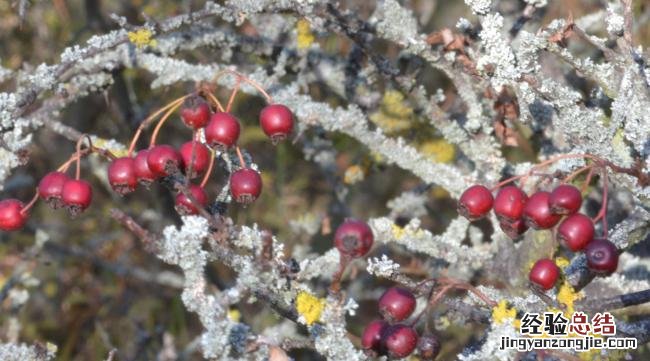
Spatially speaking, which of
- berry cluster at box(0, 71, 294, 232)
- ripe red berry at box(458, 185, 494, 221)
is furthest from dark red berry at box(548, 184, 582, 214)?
berry cluster at box(0, 71, 294, 232)

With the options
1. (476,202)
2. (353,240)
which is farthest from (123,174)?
(476,202)

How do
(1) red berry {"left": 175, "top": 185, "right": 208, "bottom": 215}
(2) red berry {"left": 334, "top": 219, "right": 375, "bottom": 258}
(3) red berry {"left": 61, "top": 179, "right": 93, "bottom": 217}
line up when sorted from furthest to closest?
(3) red berry {"left": 61, "top": 179, "right": 93, "bottom": 217} < (1) red berry {"left": 175, "top": 185, "right": 208, "bottom": 215} < (2) red berry {"left": 334, "top": 219, "right": 375, "bottom": 258}

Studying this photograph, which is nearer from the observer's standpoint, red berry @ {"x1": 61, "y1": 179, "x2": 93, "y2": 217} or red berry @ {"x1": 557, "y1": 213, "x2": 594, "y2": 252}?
red berry @ {"x1": 557, "y1": 213, "x2": 594, "y2": 252}

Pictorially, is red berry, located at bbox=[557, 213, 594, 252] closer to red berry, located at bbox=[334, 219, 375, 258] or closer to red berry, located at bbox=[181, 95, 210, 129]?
red berry, located at bbox=[334, 219, 375, 258]

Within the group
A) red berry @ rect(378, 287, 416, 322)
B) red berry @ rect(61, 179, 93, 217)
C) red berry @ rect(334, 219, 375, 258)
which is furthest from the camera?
red berry @ rect(61, 179, 93, 217)

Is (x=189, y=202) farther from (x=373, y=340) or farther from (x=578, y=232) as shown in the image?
(x=578, y=232)
